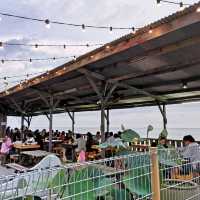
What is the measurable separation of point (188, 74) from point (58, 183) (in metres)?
5.88

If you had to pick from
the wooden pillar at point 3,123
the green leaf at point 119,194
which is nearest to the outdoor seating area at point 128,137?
the green leaf at point 119,194

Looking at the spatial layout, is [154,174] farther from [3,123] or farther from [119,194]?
[3,123]

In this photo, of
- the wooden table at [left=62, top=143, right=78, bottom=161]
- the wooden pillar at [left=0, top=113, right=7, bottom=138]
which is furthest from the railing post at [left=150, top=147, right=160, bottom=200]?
the wooden pillar at [left=0, top=113, right=7, bottom=138]

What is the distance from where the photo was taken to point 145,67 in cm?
700

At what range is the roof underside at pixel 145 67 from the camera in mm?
4910

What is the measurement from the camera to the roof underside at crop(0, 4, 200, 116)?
193 inches

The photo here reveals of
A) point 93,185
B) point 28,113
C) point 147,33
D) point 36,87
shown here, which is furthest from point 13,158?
point 93,185

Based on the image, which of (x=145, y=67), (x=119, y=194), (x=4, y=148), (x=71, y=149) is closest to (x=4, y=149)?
(x=4, y=148)

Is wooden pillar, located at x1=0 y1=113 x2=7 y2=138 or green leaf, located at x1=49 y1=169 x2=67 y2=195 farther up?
wooden pillar, located at x1=0 y1=113 x2=7 y2=138

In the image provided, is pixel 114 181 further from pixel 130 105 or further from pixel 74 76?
pixel 130 105

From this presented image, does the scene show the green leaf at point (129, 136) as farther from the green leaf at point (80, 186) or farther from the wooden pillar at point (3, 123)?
the wooden pillar at point (3, 123)

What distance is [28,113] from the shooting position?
19062 mm

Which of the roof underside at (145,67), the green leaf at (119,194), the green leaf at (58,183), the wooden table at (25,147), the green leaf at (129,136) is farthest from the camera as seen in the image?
the wooden table at (25,147)

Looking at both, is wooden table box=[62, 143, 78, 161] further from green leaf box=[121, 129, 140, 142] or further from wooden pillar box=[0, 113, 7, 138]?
green leaf box=[121, 129, 140, 142]
